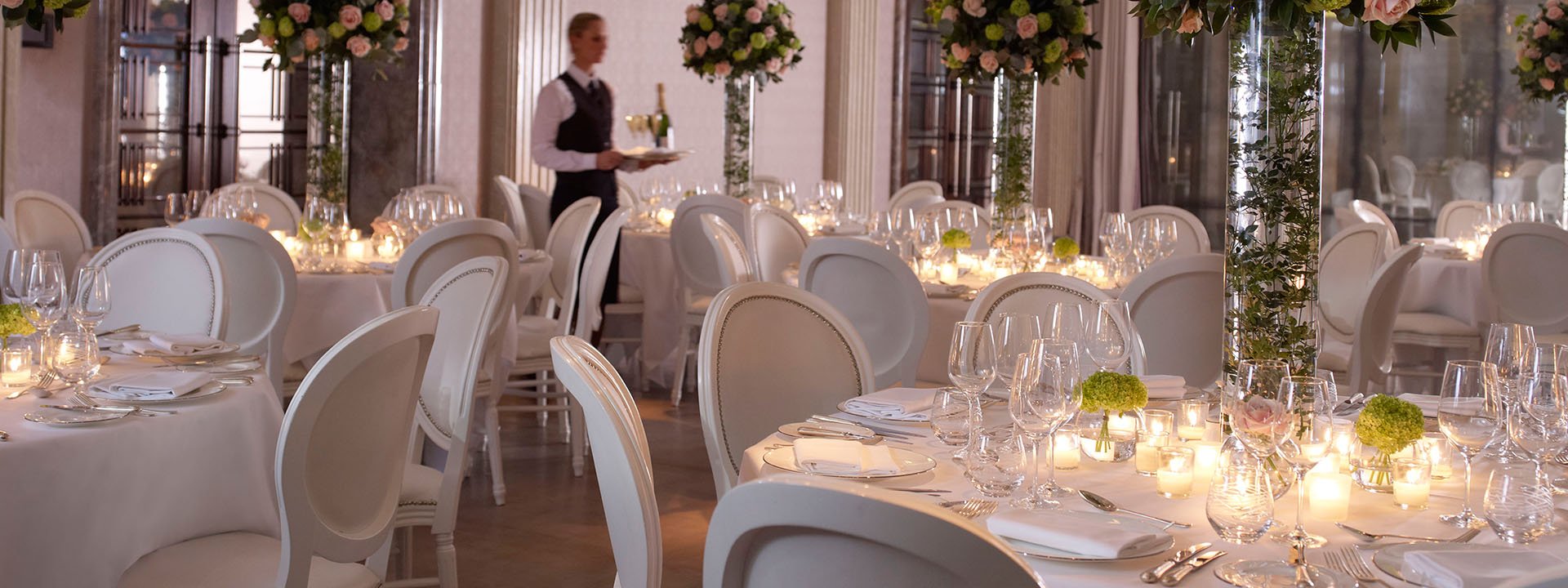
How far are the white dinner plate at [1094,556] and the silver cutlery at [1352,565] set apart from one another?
0.20m

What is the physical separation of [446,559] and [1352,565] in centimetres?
208

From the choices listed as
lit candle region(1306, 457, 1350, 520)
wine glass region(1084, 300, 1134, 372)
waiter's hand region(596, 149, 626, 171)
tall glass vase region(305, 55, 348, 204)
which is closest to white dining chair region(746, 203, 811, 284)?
waiter's hand region(596, 149, 626, 171)

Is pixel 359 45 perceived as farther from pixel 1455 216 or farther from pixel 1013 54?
pixel 1455 216

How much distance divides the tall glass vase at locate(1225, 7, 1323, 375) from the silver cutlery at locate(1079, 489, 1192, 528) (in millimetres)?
399

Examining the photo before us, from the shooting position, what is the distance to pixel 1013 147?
5746 millimetres

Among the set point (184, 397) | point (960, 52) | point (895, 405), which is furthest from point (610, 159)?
point (895, 405)

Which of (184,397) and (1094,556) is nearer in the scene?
(1094,556)

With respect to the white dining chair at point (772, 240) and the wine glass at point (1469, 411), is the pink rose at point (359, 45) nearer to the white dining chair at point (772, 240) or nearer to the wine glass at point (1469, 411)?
the white dining chair at point (772, 240)

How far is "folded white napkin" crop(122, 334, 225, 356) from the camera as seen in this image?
3.28 metres

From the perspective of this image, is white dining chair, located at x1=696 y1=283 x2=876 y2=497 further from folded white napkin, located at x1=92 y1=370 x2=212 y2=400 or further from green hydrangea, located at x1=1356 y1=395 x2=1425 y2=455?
green hydrangea, located at x1=1356 y1=395 x2=1425 y2=455

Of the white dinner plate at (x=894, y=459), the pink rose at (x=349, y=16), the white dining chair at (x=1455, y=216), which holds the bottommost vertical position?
the white dinner plate at (x=894, y=459)

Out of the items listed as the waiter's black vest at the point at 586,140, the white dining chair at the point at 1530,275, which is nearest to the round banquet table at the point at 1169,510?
the white dining chair at the point at 1530,275

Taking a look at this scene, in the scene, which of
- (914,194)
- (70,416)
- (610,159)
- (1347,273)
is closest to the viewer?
(70,416)

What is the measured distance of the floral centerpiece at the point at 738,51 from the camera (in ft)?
28.1
